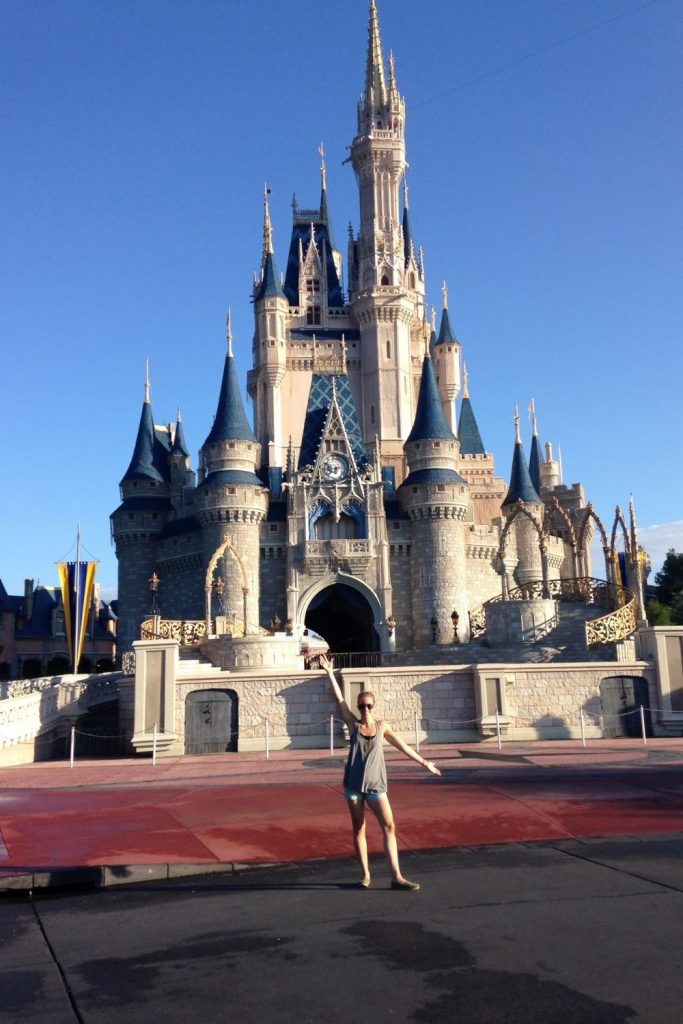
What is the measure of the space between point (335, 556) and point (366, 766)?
38506 mm

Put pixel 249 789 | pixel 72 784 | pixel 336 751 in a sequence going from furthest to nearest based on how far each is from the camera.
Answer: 1. pixel 336 751
2. pixel 72 784
3. pixel 249 789

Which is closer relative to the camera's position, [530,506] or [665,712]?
[665,712]

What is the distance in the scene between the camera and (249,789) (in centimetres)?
1203

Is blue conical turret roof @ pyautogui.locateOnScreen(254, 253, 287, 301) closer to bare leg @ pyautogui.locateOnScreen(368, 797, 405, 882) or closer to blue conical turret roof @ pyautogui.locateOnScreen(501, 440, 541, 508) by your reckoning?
blue conical turret roof @ pyautogui.locateOnScreen(501, 440, 541, 508)

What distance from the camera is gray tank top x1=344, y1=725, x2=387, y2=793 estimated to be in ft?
20.6

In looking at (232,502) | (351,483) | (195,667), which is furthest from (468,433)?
(195,667)

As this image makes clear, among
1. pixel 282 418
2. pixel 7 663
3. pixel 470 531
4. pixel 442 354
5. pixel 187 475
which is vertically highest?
pixel 442 354

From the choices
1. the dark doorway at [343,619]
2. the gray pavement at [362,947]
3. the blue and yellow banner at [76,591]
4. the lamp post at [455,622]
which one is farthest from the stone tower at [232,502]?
the gray pavement at [362,947]

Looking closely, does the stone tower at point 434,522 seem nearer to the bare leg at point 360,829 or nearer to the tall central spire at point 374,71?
the tall central spire at point 374,71

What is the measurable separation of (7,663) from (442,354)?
119 ft

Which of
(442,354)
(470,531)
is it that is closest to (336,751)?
(470,531)

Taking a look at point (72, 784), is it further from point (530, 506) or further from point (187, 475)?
point (530, 506)

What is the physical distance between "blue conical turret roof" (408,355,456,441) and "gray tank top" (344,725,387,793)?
4099 centimetres

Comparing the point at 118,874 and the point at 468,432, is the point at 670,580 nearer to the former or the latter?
the point at 468,432
